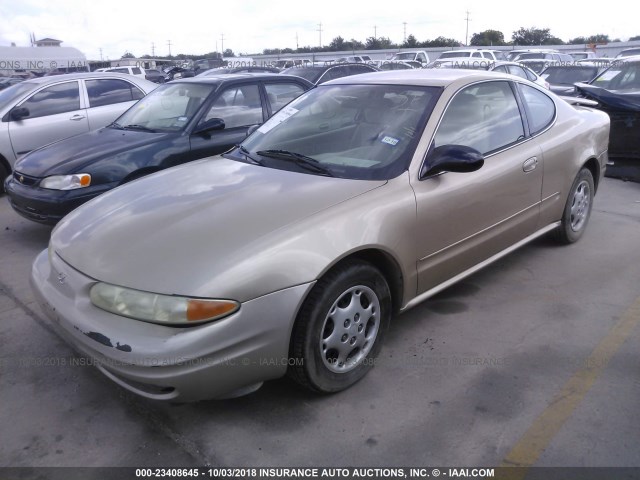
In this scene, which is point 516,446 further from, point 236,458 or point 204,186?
point 204,186

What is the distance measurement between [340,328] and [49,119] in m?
6.29

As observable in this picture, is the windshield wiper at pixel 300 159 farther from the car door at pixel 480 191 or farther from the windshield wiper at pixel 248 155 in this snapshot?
the car door at pixel 480 191

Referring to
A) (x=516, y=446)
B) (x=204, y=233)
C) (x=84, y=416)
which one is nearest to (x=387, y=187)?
(x=204, y=233)

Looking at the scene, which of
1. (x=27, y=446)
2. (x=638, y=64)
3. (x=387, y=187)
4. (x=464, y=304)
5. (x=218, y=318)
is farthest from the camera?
(x=638, y=64)

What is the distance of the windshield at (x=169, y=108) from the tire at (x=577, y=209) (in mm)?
3731

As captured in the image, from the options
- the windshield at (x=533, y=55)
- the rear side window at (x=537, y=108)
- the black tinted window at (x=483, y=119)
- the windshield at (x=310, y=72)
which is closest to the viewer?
the black tinted window at (x=483, y=119)

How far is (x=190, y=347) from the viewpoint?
2305 millimetres

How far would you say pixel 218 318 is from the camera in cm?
235

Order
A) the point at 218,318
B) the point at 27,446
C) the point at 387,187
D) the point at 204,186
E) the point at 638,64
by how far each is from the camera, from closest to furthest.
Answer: the point at 218,318
the point at 27,446
the point at 387,187
the point at 204,186
the point at 638,64

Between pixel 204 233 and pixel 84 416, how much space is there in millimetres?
1135

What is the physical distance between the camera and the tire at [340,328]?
2.63 metres

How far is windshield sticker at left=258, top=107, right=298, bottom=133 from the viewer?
4.01 meters

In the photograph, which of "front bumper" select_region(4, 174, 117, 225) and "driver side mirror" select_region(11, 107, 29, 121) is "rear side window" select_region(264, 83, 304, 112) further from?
"driver side mirror" select_region(11, 107, 29, 121)

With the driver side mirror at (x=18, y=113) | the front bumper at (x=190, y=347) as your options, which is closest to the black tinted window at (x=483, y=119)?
the front bumper at (x=190, y=347)
